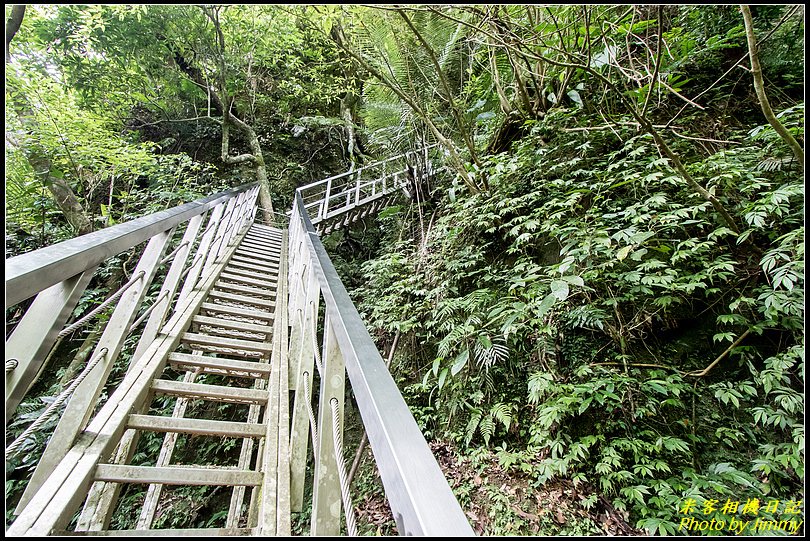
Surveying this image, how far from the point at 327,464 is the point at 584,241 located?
204cm

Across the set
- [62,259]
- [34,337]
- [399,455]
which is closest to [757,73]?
[399,455]

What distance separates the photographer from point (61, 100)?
4.82m

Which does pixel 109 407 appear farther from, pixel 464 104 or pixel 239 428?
pixel 464 104

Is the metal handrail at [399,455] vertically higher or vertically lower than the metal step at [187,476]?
higher

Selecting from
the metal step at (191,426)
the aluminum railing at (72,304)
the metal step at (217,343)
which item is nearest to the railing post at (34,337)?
the aluminum railing at (72,304)

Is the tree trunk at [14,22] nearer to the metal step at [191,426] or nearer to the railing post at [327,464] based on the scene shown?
the metal step at [191,426]

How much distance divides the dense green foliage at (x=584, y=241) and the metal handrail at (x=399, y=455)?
54.7 inches

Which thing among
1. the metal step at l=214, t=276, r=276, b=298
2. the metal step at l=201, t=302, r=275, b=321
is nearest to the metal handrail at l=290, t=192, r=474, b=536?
the metal step at l=201, t=302, r=275, b=321

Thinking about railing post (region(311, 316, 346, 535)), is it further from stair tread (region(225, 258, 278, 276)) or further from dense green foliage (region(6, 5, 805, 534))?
stair tread (region(225, 258, 278, 276))

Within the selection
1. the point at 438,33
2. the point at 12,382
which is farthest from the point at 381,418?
the point at 438,33

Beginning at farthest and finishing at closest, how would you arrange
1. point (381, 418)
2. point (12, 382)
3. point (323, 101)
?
1. point (323, 101)
2. point (12, 382)
3. point (381, 418)

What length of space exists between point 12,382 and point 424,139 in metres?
4.25

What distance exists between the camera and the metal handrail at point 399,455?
1.20 feet

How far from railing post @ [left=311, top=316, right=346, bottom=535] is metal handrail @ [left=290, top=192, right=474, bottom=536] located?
0.53 feet
